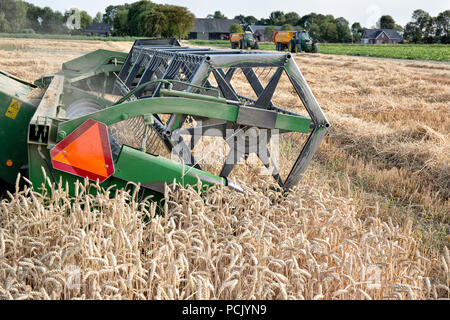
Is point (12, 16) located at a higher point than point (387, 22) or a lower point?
lower

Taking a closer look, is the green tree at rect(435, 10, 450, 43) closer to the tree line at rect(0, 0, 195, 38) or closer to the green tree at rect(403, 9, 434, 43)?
the green tree at rect(403, 9, 434, 43)

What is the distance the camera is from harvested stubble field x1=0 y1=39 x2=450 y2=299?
2359 mm

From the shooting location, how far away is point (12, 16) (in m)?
62.7

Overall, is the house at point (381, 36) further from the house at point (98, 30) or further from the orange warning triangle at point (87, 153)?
the orange warning triangle at point (87, 153)

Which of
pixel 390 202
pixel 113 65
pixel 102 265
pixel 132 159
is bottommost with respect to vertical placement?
pixel 390 202

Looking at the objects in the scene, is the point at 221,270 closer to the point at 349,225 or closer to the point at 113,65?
the point at 349,225

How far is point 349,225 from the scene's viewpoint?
3166 millimetres

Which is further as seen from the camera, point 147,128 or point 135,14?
point 135,14

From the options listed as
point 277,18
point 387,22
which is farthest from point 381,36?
point 277,18

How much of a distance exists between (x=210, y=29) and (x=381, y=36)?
109 feet

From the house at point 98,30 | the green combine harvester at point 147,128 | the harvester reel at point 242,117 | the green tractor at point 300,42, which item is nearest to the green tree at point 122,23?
the house at point 98,30

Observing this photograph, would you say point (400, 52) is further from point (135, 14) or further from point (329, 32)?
point (135, 14)
